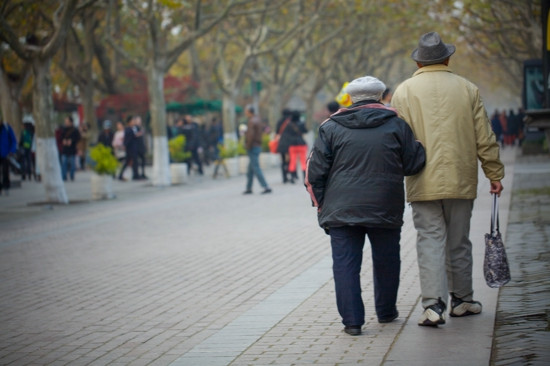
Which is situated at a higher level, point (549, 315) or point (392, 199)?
point (392, 199)

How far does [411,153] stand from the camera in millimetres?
6324

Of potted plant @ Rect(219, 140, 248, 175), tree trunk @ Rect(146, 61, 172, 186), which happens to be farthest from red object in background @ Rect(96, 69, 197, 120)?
tree trunk @ Rect(146, 61, 172, 186)

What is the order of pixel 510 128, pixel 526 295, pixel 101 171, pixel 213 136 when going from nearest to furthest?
pixel 526 295 < pixel 101 171 < pixel 213 136 < pixel 510 128

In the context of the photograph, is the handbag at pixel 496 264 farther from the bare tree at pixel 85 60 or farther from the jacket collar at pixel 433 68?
the bare tree at pixel 85 60

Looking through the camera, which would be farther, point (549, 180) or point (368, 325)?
point (549, 180)

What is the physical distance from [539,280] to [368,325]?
1931 mm

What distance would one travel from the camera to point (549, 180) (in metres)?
19.7

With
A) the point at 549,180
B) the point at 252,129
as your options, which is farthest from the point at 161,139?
the point at 549,180

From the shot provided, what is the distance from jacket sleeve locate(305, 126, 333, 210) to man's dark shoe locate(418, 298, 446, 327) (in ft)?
3.21

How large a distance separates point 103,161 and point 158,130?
468 cm

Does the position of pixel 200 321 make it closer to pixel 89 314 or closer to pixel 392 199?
pixel 89 314

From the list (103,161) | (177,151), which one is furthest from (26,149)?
(103,161)

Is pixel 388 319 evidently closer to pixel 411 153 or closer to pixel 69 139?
pixel 411 153

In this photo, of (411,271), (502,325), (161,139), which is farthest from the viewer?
(161,139)
